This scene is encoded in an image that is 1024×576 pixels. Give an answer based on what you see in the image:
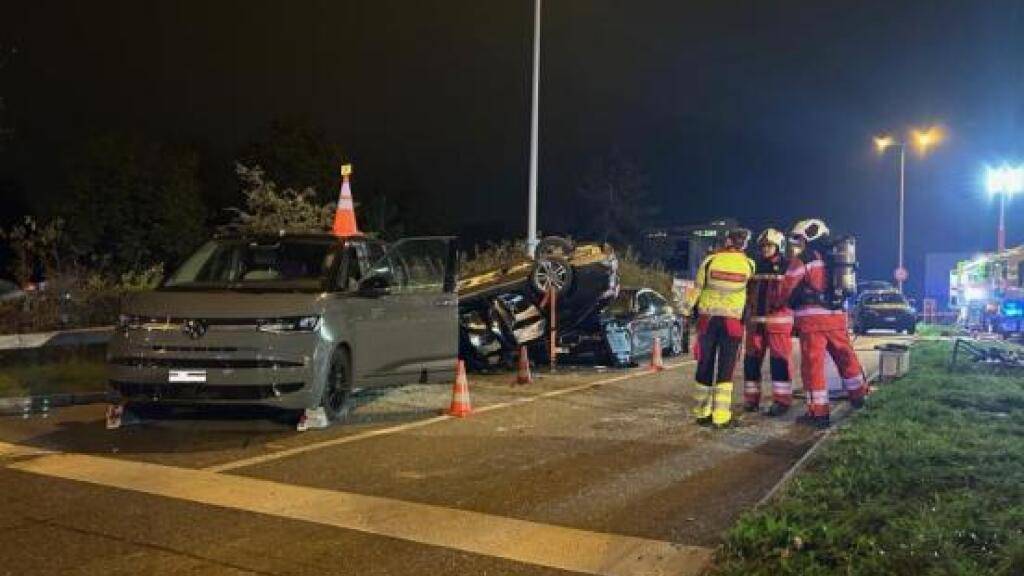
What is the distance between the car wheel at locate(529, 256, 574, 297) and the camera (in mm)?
14008

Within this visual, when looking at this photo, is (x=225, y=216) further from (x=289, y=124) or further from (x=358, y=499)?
(x=358, y=499)

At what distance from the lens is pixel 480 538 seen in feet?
18.6

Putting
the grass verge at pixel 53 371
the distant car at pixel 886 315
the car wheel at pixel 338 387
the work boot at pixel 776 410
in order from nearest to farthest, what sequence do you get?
1. the car wheel at pixel 338 387
2. the work boot at pixel 776 410
3. the grass verge at pixel 53 371
4. the distant car at pixel 886 315

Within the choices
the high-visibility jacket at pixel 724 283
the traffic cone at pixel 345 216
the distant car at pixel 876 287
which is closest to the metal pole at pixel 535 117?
the traffic cone at pixel 345 216

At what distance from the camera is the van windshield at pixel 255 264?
30.6ft

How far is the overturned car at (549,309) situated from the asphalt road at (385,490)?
10.5 ft

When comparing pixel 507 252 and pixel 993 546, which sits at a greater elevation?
pixel 507 252

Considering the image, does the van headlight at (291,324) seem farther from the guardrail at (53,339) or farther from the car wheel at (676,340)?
the car wheel at (676,340)

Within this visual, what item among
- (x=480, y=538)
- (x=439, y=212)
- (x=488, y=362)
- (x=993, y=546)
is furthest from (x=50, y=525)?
(x=439, y=212)

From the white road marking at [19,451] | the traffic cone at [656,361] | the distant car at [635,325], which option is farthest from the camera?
the traffic cone at [656,361]

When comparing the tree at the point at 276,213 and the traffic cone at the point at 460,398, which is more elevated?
the tree at the point at 276,213

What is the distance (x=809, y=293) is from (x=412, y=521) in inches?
228

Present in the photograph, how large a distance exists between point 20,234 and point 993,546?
1685 cm

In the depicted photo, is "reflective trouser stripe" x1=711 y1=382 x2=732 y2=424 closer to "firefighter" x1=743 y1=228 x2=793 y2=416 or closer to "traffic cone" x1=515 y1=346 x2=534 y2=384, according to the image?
"firefighter" x1=743 y1=228 x2=793 y2=416
